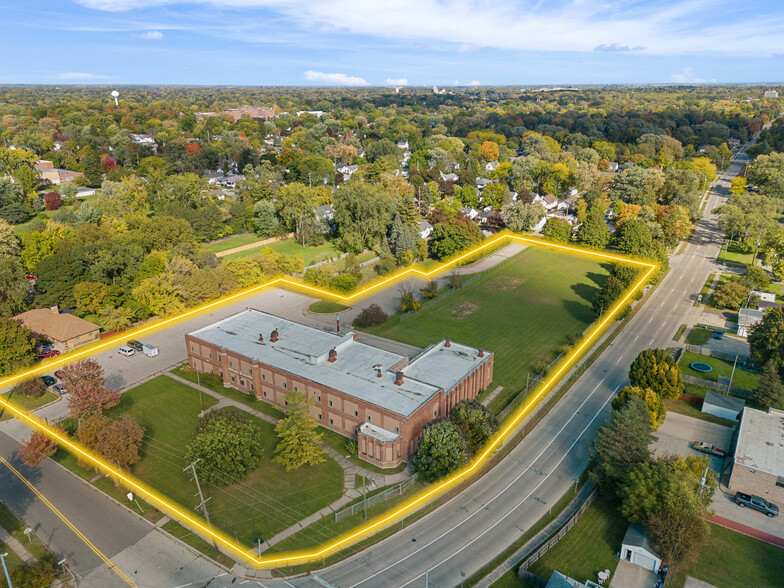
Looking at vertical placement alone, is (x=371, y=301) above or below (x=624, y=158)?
below

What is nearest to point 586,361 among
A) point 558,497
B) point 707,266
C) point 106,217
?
point 558,497

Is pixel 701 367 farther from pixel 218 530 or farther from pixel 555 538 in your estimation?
pixel 218 530

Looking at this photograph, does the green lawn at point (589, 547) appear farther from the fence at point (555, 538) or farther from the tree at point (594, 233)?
the tree at point (594, 233)

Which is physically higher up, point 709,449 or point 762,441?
point 762,441

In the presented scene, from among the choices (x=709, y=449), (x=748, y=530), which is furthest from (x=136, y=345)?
(x=748, y=530)

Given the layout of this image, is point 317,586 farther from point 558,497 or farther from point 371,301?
point 371,301
